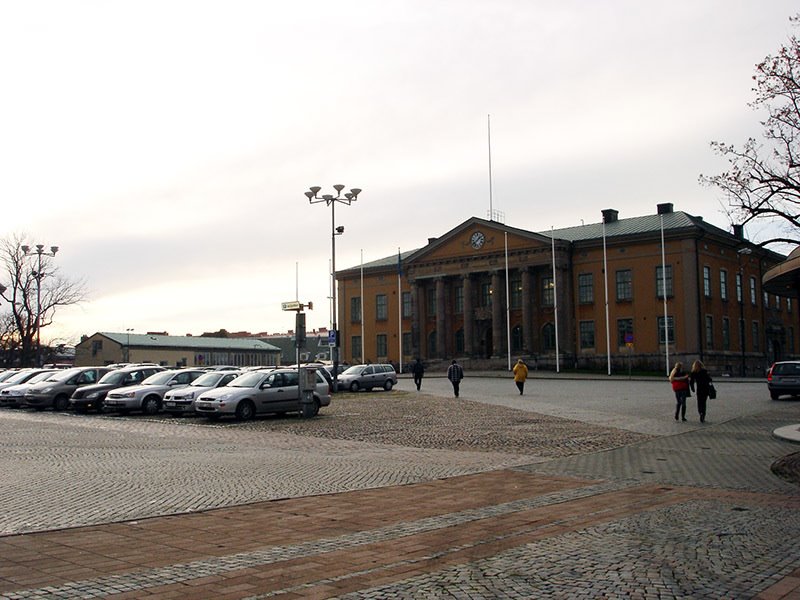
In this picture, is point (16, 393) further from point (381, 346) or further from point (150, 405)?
point (381, 346)

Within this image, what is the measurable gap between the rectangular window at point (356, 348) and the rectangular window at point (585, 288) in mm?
26869

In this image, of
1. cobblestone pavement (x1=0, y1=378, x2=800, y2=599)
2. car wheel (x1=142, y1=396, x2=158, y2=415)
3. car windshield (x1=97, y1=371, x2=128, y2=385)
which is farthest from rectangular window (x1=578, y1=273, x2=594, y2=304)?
cobblestone pavement (x1=0, y1=378, x2=800, y2=599)

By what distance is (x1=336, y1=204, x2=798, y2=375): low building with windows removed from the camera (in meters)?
68.5

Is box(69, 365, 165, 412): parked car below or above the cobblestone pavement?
above

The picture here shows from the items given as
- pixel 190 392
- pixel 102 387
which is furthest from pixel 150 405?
pixel 102 387

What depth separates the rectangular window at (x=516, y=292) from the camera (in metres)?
78.4

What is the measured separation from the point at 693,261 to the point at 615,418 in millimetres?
45307

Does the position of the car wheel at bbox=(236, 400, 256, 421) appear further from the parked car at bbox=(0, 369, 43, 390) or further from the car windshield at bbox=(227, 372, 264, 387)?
the parked car at bbox=(0, 369, 43, 390)

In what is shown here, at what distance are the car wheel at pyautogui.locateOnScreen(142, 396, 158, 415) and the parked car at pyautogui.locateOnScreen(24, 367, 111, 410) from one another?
18.3ft

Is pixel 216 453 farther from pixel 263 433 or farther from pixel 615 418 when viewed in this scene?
pixel 615 418

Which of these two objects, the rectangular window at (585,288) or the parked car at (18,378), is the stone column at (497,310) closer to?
the rectangular window at (585,288)

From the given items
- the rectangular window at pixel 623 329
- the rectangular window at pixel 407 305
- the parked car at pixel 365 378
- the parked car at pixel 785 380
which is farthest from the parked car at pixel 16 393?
the rectangular window at pixel 407 305

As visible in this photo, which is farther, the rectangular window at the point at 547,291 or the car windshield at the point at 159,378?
the rectangular window at the point at 547,291

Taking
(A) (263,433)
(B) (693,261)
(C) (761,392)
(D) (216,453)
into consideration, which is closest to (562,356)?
(B) (693,261)
